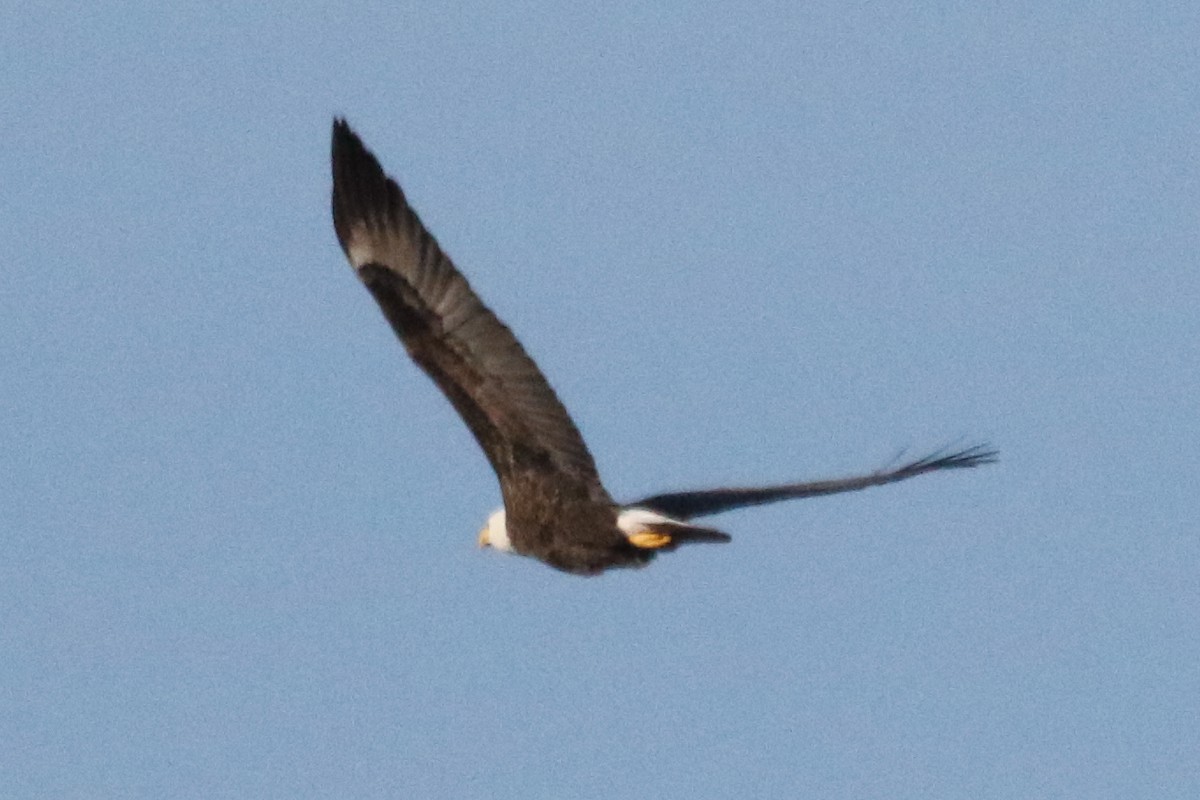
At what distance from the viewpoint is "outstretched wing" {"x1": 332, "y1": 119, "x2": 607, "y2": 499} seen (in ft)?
65.6

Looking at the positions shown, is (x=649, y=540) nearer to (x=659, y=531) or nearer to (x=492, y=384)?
(x=659, y=531)

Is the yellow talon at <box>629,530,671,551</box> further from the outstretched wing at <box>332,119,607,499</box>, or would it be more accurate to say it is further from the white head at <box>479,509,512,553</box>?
the white head at <box>479,509,512,553</box>

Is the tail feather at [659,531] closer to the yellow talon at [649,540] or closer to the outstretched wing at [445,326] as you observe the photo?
the yellow talon at [649,540]

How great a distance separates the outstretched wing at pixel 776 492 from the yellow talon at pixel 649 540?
0.53 m

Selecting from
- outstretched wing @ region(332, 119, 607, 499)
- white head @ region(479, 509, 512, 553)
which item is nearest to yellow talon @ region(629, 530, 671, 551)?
outstretched wing @ region(332, 119, 607, 499)

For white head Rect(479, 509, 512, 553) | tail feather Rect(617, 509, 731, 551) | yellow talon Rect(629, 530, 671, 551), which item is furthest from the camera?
white head Rect(479, 509, 512, 553)

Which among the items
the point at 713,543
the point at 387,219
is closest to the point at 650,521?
the point at 713,543

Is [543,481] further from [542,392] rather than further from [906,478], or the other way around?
[906,478]

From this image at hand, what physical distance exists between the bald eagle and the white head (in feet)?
0.86

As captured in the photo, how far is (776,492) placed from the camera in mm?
20781

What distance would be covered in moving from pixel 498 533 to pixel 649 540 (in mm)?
1092

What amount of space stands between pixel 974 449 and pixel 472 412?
2631 mm

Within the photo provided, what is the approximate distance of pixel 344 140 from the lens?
66.1 ft

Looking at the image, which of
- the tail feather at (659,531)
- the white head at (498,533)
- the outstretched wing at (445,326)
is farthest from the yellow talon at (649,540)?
the white head at (498,533)
